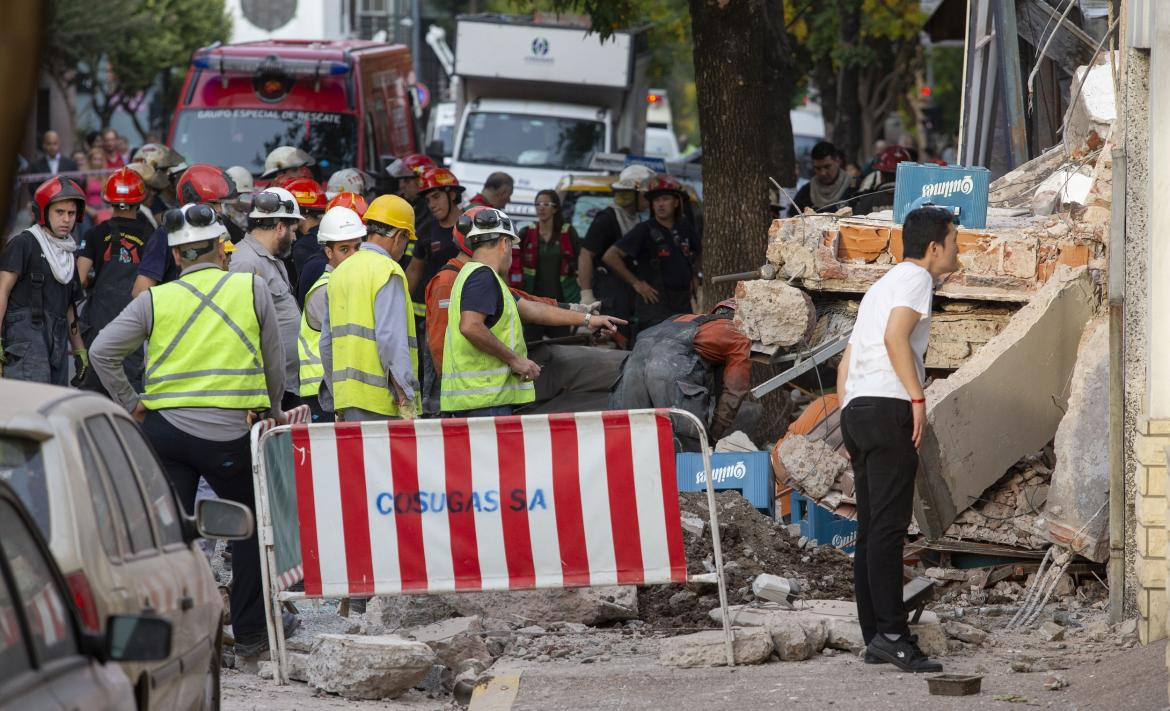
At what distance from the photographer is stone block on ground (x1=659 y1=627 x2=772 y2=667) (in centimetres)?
688

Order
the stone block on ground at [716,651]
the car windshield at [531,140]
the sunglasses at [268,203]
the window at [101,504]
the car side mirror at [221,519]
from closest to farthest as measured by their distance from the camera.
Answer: the window at [101,504] < the car side mirror at [221,519] < the stone block on ground at [716,651] < the sunglasses at [268,203] < the car windshield at [531,140]

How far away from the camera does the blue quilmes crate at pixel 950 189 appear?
896 centimetres

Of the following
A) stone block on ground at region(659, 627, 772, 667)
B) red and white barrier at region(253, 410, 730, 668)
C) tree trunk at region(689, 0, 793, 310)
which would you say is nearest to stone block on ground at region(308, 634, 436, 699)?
red and white barrier at region(253, 410, 730, 668)

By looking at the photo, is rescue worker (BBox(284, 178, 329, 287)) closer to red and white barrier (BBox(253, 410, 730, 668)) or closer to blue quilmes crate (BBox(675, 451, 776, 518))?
blue quilmes crate (BBox(675, 451, 776, 518))

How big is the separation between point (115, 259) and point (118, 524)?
20.1 feet

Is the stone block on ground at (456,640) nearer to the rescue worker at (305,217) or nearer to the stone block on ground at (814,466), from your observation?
the stone block on ground at (814,466)

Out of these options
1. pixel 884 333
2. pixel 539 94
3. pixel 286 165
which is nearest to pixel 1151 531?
pixel 884 333

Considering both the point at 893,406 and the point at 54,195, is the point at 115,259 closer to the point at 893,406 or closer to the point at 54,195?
the point at 54,195

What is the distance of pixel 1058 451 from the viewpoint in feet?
25.6

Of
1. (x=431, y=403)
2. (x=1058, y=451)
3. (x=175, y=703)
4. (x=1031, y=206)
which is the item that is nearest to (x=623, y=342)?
(x=431, y=403)

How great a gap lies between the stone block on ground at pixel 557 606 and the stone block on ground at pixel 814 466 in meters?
1.50

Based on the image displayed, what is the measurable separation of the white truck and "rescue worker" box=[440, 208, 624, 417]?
1284 centimetres

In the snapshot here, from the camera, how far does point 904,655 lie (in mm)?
6578

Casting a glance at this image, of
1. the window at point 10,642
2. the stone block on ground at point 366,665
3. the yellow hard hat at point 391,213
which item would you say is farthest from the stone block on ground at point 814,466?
the window at point 10,642
